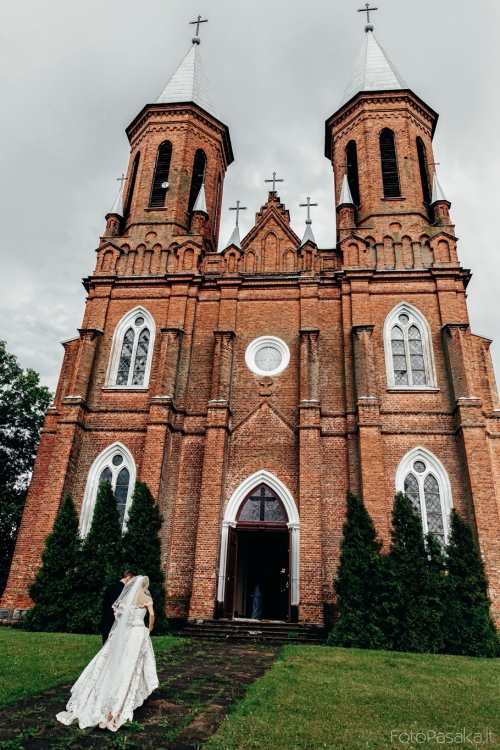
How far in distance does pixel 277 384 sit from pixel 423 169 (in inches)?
483

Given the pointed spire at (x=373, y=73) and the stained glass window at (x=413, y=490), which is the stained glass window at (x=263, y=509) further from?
the pointed spire at (x=373, y=73)

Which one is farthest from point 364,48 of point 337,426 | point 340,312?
point 337,426

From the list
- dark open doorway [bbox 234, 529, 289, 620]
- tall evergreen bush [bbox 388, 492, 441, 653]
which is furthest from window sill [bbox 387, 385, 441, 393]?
dark open doorway [bbox 234, 529, 289, 620]

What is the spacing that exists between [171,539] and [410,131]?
19.4 meters

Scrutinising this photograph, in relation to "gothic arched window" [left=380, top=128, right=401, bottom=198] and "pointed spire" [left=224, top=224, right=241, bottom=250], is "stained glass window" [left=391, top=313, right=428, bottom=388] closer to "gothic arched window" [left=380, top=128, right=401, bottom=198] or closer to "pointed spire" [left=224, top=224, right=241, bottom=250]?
"gothic arched window" [left=380, top=128, right=401, bottom=198]

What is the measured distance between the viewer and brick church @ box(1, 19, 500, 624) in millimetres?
15828

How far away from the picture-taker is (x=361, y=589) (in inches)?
518

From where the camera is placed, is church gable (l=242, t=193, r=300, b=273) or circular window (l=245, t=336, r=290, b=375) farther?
church gable (l=242, t=193, r=300, b=273)

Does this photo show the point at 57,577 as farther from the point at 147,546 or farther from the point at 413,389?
the point at 413,389

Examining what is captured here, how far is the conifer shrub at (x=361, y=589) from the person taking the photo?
499 inches

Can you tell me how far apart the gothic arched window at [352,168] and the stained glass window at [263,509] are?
1336 cm

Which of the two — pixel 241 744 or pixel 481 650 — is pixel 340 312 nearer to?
pixel 481 650

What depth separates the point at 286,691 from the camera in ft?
23.7

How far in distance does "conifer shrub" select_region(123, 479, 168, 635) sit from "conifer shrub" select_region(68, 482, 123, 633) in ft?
1.15
